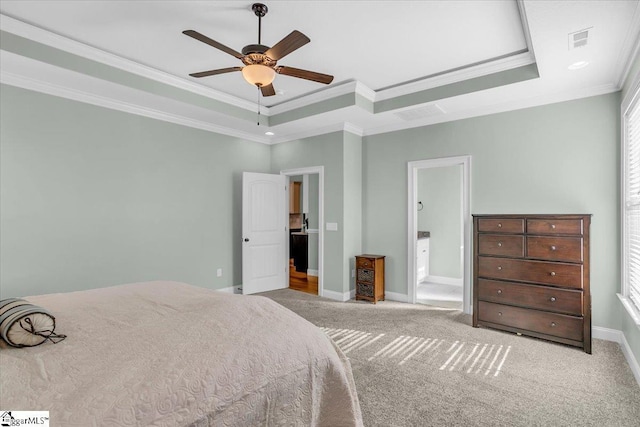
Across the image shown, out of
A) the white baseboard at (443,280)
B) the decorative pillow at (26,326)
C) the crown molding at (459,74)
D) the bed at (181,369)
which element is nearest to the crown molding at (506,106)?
the crown molding at (459,74)

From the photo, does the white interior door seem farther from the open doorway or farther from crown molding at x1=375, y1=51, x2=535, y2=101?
crown molding at x1=375, y1=51, x2=535, y2=101

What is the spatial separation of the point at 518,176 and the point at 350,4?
8.94 ft

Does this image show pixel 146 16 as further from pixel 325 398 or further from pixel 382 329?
pixel 382 329

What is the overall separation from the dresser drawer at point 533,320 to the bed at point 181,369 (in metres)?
2.50

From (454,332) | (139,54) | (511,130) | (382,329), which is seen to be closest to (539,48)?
(511,130)

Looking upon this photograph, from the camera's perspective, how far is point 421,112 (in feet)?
13.6

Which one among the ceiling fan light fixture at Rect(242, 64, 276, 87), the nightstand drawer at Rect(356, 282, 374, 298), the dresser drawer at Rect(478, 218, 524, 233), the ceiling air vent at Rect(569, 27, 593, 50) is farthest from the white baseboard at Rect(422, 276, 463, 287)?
the ceiling fan light fixture at Rect(242, 64, 276, 87)

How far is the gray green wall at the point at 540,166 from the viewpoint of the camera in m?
3.30

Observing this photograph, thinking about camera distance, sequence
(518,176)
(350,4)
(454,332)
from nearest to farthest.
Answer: (350,4)
(454,332)
(518,176)

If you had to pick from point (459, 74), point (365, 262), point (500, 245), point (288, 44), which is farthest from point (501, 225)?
point (288, 44)

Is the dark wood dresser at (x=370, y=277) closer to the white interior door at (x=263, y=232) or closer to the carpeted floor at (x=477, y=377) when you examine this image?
the carpeted floor at (x=477, y=377)

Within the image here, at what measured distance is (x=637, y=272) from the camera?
2695mm

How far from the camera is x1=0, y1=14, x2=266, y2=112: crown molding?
2676 mm

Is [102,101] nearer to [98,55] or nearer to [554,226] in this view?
[98,55]
